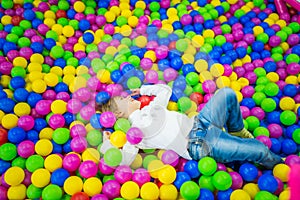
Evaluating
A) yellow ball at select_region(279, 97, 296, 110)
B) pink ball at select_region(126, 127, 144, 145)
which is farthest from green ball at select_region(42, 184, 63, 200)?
yellow ball at select_region(279, 97, 296, 110)

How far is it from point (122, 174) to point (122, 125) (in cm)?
20

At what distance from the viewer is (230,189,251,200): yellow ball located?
1133 mm

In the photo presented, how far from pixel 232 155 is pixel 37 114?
84 centimetres

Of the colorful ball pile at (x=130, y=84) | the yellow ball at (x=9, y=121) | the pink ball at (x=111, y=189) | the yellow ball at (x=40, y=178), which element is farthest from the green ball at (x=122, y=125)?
the yellow ball at (x=9, y=121)

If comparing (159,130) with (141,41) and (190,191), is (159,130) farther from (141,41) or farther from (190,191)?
(141,41)

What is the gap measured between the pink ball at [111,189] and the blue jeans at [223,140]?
306 millimetres

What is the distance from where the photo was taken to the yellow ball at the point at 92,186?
3.89 ft

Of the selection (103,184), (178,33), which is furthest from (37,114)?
(178,33)

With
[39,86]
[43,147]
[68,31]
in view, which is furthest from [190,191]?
[68,31]

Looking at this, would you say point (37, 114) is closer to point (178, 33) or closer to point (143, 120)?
point (143, 120)

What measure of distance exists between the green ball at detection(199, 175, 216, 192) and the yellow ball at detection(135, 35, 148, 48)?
758 mm

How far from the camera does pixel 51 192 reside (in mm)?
1150

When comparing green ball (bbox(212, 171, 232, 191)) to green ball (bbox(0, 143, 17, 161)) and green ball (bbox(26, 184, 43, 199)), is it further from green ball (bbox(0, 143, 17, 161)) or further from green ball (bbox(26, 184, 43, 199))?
green ball (bbox(0, 143, 17, 161))

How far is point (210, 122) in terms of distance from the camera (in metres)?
1.25
